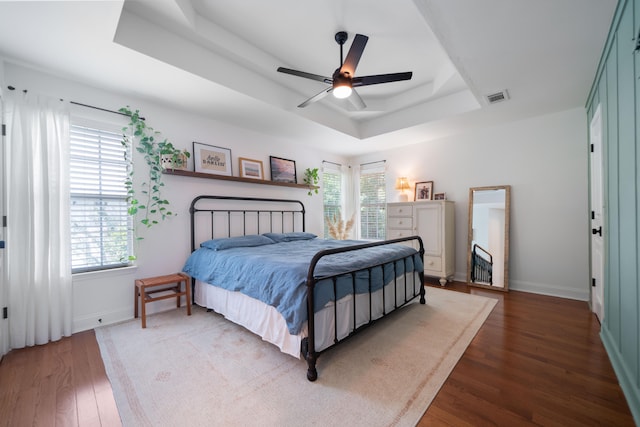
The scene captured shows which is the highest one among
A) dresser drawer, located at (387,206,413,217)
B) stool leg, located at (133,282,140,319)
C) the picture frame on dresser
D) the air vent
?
the air vent

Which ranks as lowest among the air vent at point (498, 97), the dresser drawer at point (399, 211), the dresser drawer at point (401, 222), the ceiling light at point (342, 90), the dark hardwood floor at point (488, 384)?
the dark hardwood floor at point (488, 384)

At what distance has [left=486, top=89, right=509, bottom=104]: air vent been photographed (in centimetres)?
309

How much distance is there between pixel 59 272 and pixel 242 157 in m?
2.48

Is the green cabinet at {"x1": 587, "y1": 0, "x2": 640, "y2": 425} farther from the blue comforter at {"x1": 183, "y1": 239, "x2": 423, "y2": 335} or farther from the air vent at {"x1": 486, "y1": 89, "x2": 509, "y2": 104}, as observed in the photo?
the blue comforter at {"x1": 183, "y1": 239, "x2": 423, "y2": 335}

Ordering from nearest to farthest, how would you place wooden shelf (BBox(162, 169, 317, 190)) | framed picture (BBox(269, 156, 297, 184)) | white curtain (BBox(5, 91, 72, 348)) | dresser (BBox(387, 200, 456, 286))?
white curtain (BBox(5, 91, 72, 348)) < wooden shelf (BBox(162, 169, 317, 190)) < dresser (BBox(387, 200, 456, 286)) < framed picture (BBox(269, 156, 297, 184))

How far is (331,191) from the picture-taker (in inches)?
226

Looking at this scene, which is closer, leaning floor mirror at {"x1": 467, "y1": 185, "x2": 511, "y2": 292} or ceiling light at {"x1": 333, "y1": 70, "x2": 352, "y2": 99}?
ceiling light at {"x1": 333, "y1": 70, "x2": 352, "y2": 99}

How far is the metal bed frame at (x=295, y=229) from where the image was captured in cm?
183

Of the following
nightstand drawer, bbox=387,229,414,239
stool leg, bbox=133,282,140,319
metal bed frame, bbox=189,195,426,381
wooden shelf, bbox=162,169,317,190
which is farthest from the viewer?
nightstand drawer, bbox=387,229,414,239

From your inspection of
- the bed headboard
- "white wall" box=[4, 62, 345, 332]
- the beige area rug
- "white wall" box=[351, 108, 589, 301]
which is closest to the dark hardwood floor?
the beige area rug

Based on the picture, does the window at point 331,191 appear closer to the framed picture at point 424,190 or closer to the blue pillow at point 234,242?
the framed picture at point 424,190

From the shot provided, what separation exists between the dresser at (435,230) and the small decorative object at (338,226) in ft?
4.37

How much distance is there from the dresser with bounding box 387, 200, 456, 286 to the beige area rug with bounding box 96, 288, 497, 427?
1.49 meters

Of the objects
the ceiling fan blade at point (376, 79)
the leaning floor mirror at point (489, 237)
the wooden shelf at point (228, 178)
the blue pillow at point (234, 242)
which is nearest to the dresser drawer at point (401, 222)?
the leaning floor mirror at point (489, 237)
